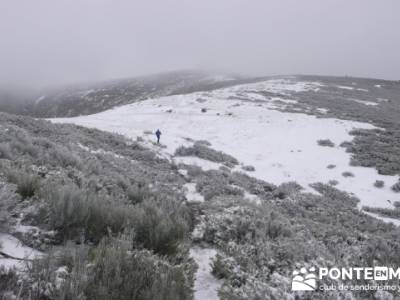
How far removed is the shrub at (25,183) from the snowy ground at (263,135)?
10.1 m

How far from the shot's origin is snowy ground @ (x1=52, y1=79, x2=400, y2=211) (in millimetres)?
16234

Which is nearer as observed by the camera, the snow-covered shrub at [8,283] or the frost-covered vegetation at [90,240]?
the snow-covered shrub at [8,283]

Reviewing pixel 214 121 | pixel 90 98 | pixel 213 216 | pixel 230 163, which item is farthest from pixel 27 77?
pixel 213 216

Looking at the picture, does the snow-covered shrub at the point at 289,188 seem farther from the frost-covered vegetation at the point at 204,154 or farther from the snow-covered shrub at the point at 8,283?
the snow-covered shrub at the point at 8,283

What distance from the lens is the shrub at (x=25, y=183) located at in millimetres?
4395

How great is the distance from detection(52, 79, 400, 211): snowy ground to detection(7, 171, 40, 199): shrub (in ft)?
33.2

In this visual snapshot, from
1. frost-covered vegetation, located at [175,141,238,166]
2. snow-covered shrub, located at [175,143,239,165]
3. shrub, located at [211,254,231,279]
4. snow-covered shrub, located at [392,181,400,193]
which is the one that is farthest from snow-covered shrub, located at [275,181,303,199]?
shrub, located at [211,254,231,279]

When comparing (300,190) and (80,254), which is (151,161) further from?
(80,254)

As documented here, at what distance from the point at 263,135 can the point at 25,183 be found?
21.0m

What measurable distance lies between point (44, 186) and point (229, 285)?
2786 millimetres

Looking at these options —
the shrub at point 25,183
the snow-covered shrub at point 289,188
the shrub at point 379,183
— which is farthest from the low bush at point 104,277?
the shrub at point 379,183

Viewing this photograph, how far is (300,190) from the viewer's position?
1410cm

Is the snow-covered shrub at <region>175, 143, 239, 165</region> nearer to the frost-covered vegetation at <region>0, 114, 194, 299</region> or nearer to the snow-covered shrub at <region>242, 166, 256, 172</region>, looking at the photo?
the snow-covered shrub at <region>242, 166, 256, 172</region>

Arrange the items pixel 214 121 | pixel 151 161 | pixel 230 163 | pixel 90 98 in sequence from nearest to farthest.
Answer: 1. pixel 151 161
2. pixel 230 163
3. pixel 214 121
4. pixel 90 98
